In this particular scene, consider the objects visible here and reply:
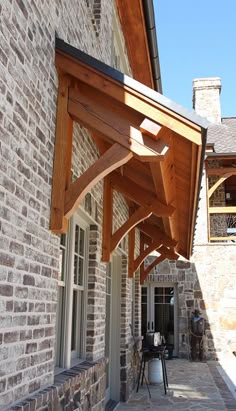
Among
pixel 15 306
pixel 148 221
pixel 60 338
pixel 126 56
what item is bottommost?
pixel 60 338

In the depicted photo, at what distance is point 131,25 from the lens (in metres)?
7.71

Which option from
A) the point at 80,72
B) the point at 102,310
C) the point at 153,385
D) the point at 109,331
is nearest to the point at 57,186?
the point at 80,72

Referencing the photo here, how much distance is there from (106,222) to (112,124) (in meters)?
2.15

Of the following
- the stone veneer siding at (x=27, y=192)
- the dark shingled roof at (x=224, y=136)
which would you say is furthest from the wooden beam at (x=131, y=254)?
the dark shingled roof at (x=224, y=136)

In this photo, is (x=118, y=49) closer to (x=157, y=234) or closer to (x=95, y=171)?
(x=157, y=234)

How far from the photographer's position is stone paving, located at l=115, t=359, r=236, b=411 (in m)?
7.15

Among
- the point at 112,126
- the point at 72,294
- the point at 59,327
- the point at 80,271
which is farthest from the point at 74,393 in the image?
the point at 112,126

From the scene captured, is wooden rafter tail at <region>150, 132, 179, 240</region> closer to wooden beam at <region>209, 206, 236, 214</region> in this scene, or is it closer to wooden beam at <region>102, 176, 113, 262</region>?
wooden beam at <region>102, 176, 113, 262</region>

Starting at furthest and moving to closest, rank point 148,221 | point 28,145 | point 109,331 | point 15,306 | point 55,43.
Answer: point 148,221 → point 109,331 → point 55,43 → point 28,145 → point 15,306

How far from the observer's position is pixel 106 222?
5520mm

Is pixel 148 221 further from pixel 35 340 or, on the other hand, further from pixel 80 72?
pixel 35 340

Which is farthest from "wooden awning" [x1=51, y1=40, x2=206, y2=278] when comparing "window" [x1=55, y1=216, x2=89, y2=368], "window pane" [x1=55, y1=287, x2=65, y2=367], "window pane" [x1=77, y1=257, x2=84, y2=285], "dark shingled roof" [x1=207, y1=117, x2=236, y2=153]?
"dark shingled roof" [x1=207, y1=117, x2=236, y2=153]

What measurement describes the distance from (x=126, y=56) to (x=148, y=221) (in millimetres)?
3112

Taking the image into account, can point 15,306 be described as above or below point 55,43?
below
